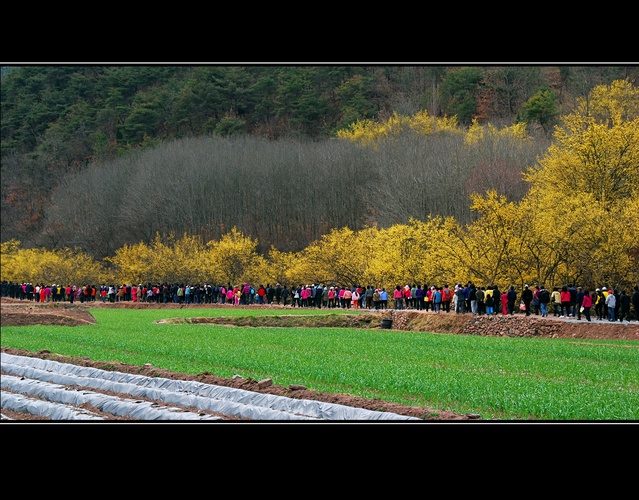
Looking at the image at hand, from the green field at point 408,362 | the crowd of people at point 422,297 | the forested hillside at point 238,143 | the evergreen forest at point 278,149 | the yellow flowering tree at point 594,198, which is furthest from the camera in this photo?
the forested hillside at point 238,143

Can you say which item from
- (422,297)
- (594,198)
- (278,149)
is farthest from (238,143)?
(594,198)

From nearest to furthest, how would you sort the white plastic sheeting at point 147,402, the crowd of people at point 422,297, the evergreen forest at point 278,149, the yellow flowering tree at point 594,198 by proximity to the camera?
1. the white plastic sheeting at point 147,402
2. the crowd of people at point 422,297
3. the yellow flowering tree at point 594,198
4. the evergreen forest at point 278,149

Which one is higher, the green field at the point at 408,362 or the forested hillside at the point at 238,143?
the forested hillside at the point at 238,143

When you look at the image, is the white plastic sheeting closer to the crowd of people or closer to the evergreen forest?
the crowd of people

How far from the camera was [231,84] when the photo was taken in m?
96.8

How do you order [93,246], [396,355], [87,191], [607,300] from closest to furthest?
[396,355] → [607,300] → [93,246] → [87,191]

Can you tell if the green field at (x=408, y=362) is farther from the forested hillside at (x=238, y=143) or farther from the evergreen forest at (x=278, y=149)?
the forested hillside at (x=238, y=143)

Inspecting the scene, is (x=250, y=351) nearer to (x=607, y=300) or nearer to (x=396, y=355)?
(x=396, y=355)

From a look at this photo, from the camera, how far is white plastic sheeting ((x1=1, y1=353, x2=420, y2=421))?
1573 centimetres

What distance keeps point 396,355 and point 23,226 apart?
79.2 metres

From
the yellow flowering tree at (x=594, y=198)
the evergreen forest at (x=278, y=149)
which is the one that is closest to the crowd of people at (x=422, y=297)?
the yellow flowering tree at (x=594, y=198)

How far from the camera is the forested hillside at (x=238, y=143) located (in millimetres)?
74625

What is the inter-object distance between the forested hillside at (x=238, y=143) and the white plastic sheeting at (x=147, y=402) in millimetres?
43589
